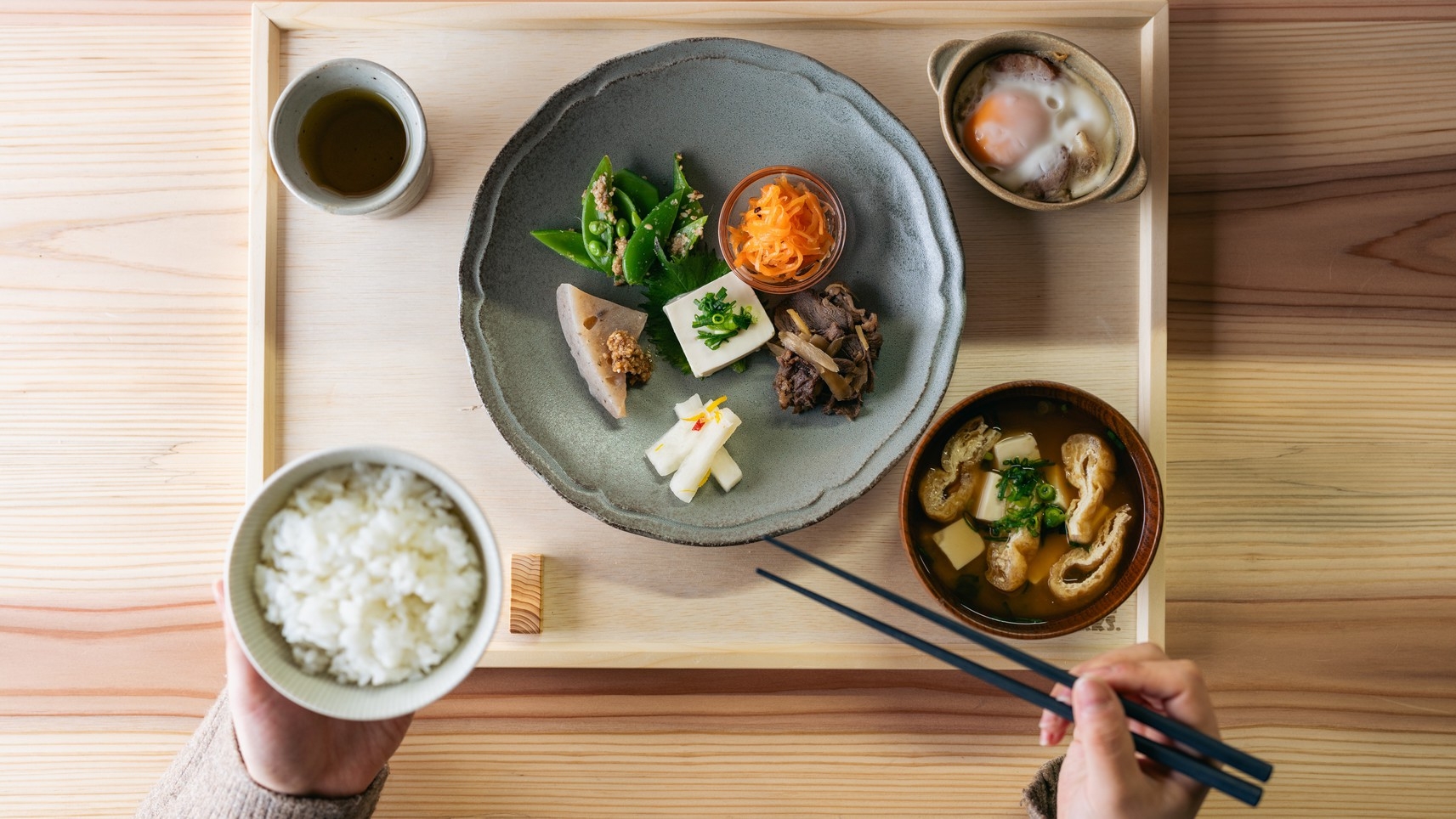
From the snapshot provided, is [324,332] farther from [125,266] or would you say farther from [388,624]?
[388,624]

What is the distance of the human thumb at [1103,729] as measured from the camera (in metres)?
1.33

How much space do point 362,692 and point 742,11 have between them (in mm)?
1418

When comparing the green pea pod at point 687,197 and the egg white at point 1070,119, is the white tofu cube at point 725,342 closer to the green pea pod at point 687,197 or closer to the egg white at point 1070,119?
the green pea pod at point 687,197

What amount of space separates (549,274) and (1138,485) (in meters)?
1.21

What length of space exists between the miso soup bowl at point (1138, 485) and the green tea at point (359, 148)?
1.18 metres

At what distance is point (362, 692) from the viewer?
134 centimetres

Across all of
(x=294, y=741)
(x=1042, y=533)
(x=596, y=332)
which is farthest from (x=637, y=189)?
(x=294, y=741)

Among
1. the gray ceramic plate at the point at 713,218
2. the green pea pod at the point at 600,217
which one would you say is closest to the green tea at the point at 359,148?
A: the gray ceramic plate at the point at 713,218

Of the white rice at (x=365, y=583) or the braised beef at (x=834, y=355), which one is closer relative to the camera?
the white rice at (x=365, y=583)

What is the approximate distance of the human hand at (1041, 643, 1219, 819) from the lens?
4.41 ft

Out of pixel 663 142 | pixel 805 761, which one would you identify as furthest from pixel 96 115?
pixel 805 761

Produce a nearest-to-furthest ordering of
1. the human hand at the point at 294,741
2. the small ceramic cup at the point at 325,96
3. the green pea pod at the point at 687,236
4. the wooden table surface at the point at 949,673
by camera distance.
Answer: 1. the human hand at the point at 294,741
2. the small ceramic cup at the point at 325,96
3. the green pea pod at the point at 687,236
4. the wooden table surface at the point at 949,673

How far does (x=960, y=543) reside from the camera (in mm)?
1739

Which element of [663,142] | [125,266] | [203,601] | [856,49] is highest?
[856,49]
